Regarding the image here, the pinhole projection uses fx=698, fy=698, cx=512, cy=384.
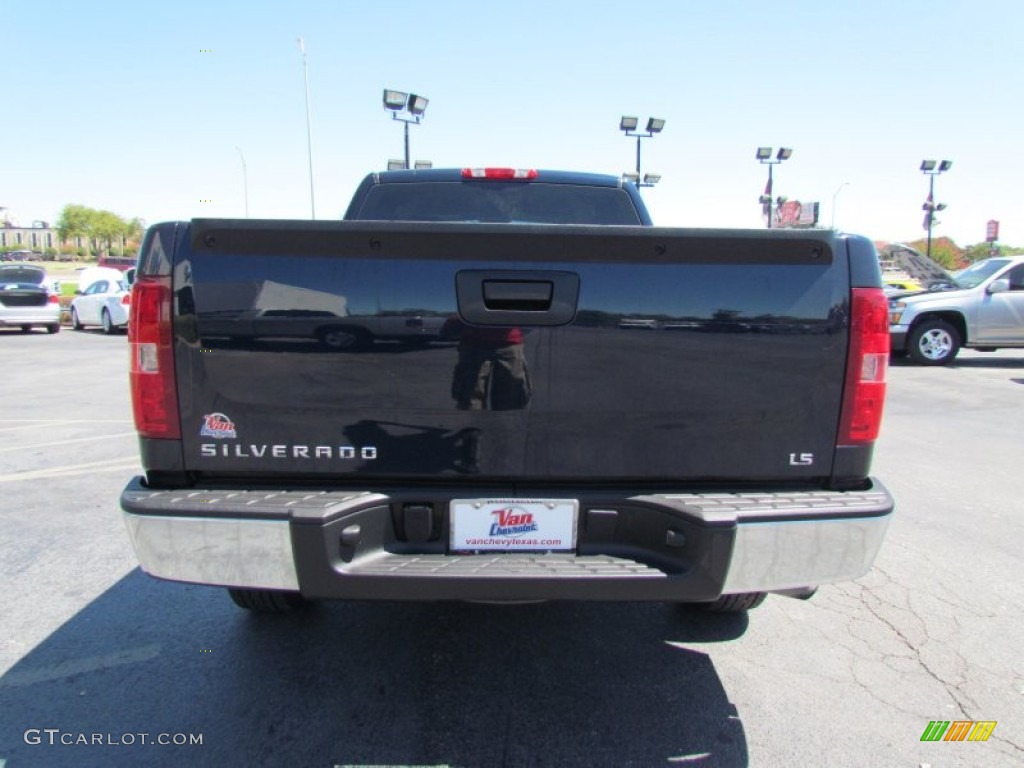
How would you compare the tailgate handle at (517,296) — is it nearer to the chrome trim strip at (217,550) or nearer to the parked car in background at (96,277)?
the chrome trim strip at (217,550)

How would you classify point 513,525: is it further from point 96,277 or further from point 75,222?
point 75,222

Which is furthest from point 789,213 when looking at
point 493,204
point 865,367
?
point 865,367

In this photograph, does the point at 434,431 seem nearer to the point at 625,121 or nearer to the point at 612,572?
the point at 612,572

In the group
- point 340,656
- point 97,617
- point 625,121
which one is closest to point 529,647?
point 340,656

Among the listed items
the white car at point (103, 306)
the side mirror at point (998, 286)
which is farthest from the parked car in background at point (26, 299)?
the side mirror at point (998, 286)

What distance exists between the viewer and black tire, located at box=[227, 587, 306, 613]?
2.96 meters

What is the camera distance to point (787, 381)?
226 centimetres

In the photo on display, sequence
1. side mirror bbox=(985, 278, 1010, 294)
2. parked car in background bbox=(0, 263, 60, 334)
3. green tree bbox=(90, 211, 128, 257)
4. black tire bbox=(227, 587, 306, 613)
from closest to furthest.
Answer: black tire bbox=(227, 587, 306, 613)
side mirror bbox=(985, 278, 1010, 294)
parked car in background bbox=(0, 263, 60, 334)
green tree bbox=(90, 211, 128, 257)

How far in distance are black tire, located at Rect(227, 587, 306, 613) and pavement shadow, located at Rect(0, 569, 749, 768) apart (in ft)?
0.46

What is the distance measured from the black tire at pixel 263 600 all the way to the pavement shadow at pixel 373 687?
139 mm

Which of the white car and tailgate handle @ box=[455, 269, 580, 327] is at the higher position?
tailgate handle @ box=[455, 269, 580, 327]

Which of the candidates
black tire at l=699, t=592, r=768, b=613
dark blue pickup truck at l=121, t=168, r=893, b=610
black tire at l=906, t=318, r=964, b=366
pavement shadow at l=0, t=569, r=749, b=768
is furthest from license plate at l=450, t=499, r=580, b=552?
black tire at l=906, t=318, r=964, b=366

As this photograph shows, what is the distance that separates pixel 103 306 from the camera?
18.7 metres

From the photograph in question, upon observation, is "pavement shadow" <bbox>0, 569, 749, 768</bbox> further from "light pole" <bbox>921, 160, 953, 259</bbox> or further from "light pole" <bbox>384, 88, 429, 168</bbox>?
"light pole" <bbox>921, 160, 953, 259</bbox>
